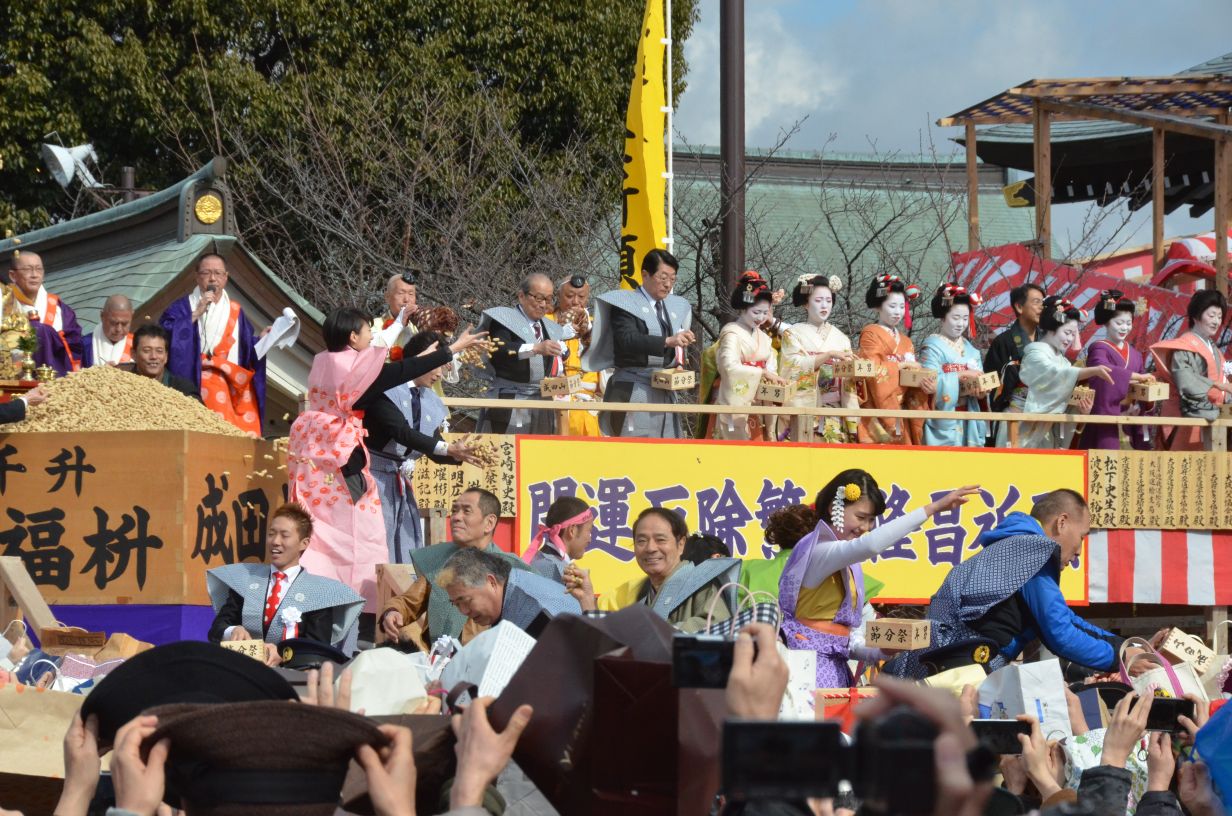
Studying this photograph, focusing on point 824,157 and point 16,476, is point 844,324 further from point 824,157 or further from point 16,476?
point 16,476

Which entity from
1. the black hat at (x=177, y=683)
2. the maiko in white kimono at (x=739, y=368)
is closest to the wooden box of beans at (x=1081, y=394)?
the maiko in white kimono at (x=739, y=368)

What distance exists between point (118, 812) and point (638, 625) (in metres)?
0.91

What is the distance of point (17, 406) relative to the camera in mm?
7664

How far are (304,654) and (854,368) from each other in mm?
5067

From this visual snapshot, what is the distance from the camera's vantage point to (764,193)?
20.4 meters

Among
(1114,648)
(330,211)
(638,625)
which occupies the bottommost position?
(1114,648)

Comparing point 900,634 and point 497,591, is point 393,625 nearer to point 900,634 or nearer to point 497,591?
point 497,591

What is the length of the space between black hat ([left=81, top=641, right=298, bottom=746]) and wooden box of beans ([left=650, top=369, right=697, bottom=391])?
646cm

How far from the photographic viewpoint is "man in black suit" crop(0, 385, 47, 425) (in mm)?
7648

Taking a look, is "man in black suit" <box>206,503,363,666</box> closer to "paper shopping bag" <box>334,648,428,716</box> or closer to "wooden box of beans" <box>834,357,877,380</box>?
"paper shopping bag" <box>334,648,428,716</box>

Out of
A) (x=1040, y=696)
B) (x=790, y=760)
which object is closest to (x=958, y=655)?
(x=1040, y=696)

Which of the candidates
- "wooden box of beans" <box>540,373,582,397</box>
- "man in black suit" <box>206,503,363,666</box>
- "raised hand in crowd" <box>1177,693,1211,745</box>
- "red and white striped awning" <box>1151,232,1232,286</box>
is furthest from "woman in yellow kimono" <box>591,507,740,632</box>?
"red and white striped awning" <box>1151,232,1232,286</box>

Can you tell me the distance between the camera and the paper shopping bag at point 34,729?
411 centimetres

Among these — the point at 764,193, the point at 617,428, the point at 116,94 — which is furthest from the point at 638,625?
the point at 764,193
